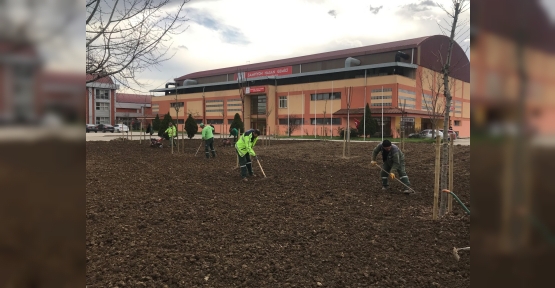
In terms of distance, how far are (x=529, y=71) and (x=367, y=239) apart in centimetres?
419

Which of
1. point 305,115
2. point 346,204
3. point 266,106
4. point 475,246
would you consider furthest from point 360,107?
point 475,246

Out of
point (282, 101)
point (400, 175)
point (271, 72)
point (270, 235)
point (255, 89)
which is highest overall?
point (271, 72)

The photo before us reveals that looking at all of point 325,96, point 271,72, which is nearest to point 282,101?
point 271,72

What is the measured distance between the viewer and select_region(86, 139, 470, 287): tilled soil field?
3600 millimetres

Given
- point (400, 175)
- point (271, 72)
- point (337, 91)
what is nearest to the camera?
point (400, 175)

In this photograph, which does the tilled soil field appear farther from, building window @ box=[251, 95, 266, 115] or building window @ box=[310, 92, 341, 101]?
building window @ box=[251, 95, 266, 115]

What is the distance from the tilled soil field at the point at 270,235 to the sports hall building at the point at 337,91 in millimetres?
23365

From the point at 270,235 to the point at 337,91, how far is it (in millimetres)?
37271

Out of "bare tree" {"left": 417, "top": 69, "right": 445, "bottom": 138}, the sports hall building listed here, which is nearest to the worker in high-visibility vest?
"bare tree" {"left": 417, "top": 69, "right": 445, "bottom": 138}

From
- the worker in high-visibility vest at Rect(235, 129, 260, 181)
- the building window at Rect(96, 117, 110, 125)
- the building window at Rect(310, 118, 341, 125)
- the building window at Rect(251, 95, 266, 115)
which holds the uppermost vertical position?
the building window at Rect(251, 95, 266, 115)

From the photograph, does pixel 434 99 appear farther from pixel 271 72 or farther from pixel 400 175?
pixel 271 72

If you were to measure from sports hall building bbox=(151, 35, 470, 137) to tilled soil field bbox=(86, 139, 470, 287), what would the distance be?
23365 millimetres

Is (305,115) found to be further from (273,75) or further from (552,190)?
(552,190)

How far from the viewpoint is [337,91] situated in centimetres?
4084
